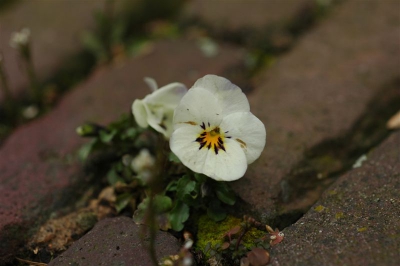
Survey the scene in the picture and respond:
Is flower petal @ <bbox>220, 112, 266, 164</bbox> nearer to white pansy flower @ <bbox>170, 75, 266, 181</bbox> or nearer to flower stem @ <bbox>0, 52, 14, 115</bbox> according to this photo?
white pansy flower @ <bbox>170, 75, 266, 181</bbox>

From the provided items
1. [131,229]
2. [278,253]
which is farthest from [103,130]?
[278,253]

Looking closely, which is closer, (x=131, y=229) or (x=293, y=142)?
(x=131, y=229)

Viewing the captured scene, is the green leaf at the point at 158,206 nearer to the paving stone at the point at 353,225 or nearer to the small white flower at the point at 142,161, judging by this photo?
the small white flower at the point at 142,161

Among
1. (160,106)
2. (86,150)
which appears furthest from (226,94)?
(86,150)

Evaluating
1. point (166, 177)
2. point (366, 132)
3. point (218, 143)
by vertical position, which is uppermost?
point (218, 143)

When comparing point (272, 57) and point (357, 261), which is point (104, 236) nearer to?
point (357, 261)

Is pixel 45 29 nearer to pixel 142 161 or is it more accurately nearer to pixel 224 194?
pixel 142 161

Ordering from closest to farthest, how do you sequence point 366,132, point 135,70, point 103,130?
point 103,130 < point 366,132 < point 135,70
